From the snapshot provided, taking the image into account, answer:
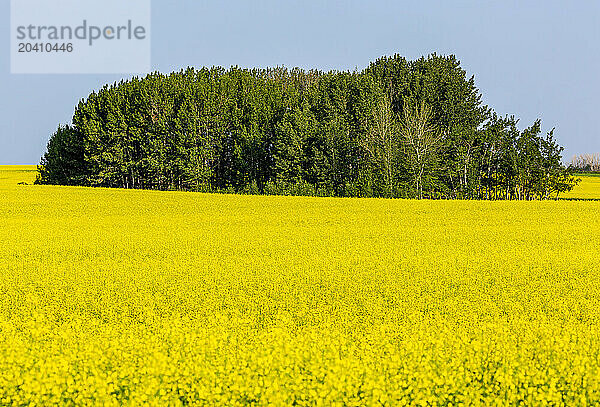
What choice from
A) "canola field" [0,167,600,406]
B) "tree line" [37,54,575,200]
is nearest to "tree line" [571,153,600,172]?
"tree line" [37,54,575,200]

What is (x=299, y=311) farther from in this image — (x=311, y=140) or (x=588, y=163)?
(x=588, y=163)

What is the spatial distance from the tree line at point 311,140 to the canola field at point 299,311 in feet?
67.4

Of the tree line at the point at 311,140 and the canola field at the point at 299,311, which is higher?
the tree line at the point at 311,140

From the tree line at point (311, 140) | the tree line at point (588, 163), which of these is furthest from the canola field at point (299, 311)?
the tree line at point (588, 163)

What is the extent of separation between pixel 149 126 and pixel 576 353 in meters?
48.1

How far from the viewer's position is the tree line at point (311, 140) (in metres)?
46.1

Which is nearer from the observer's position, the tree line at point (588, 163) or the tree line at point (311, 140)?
the tree line at point (311, 140)

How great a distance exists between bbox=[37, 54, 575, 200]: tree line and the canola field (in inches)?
809

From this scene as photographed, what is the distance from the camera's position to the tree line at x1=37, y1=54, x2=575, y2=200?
46062mm

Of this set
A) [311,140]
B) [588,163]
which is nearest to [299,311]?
[311,140]

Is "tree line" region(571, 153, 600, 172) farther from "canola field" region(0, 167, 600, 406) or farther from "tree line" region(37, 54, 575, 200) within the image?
"canola field" region(0, 167, 600, 406)

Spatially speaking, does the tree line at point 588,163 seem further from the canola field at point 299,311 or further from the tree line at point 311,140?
the canola field at point 299,311

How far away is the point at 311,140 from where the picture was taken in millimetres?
49062

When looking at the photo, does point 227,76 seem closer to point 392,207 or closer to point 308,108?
point 308,108
